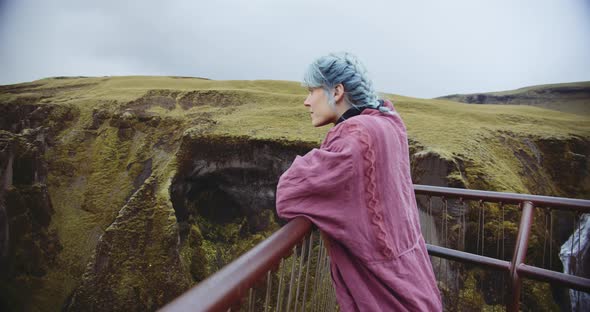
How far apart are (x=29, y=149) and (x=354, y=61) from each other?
25042 millimetres

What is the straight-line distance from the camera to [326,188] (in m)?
1.77

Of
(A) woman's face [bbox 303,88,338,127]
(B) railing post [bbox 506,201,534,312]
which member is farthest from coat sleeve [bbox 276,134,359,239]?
(B) railing post [bbox 506,201,534,312]

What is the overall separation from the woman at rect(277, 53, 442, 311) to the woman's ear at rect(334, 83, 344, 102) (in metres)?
0.28

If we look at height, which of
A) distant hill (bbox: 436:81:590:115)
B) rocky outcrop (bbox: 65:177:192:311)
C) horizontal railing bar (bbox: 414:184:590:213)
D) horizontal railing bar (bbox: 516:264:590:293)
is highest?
distant hill (bbox: 436:81:590:115)

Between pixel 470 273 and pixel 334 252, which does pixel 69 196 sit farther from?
pixel 334 252

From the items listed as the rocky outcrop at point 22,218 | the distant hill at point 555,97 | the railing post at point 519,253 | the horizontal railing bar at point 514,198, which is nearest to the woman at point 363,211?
the railing post at point 519,253

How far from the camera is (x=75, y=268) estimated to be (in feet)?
64.3

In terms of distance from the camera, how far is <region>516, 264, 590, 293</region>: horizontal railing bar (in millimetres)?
2566

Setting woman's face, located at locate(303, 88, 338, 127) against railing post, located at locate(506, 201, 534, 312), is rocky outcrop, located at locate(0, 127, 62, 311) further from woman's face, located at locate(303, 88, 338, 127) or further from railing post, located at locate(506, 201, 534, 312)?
railing post, located at locate(506, 201, 534, 312)

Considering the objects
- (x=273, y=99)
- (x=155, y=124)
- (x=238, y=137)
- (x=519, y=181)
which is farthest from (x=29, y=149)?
(x=519, y=181)

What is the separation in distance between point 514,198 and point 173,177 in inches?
665

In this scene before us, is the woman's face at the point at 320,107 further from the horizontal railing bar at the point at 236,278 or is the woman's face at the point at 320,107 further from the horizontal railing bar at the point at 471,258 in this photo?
the horizontal railing bar at the point at 471,258

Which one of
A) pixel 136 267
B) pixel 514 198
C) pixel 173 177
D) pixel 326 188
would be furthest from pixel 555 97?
pixel 326 188

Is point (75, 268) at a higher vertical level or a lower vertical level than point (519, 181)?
lower
